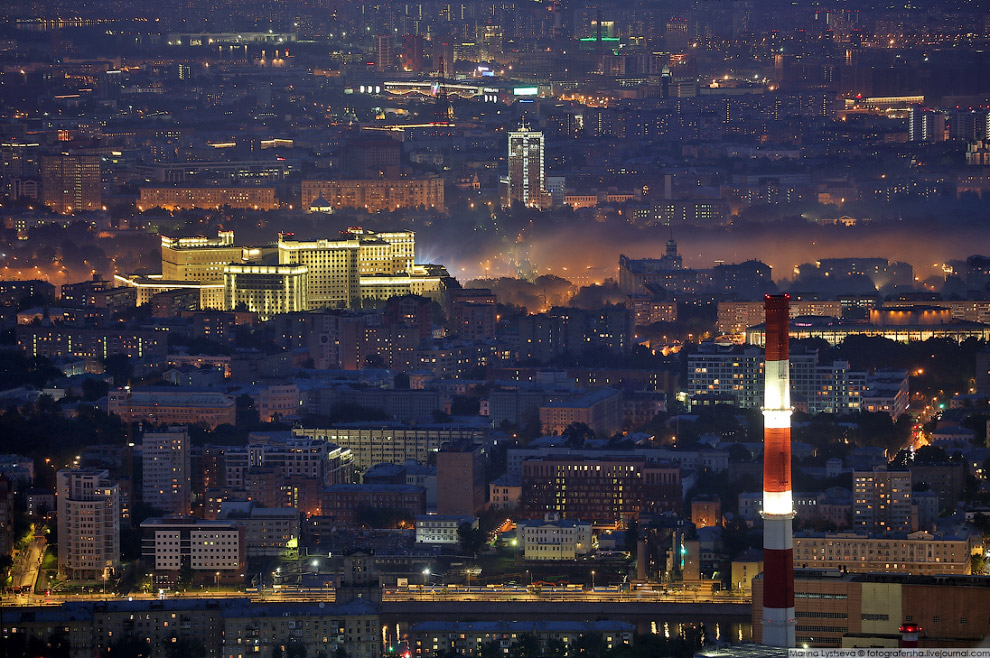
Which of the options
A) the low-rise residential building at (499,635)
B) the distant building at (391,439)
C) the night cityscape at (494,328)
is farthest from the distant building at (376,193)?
the low-rise residential building at (499,635)

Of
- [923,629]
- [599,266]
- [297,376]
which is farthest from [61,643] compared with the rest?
[599,266]

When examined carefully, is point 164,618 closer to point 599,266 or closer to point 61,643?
point 61,643

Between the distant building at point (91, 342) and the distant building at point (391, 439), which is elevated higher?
the distant building at point (91, 342)

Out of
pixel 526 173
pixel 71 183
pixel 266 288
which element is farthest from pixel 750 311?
pixel 71 183

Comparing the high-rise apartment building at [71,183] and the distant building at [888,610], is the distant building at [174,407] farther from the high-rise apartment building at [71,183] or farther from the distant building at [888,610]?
the high-rise apartment building at [71,183]

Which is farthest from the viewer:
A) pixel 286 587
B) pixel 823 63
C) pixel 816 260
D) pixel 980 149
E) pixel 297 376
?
pixel 823 63
